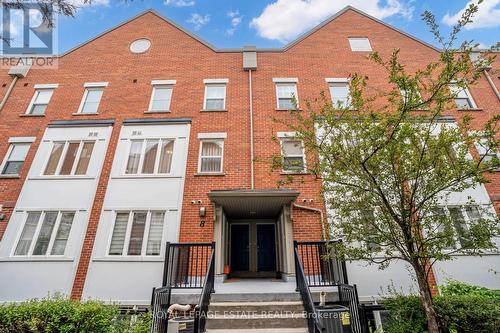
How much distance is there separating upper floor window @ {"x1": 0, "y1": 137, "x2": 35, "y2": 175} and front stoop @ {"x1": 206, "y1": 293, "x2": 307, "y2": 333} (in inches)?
391

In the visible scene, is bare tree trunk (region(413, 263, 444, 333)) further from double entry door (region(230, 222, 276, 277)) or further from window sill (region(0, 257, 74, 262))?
window sill (region(0, 257, 74, 262))

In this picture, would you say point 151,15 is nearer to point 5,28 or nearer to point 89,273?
point 5,28

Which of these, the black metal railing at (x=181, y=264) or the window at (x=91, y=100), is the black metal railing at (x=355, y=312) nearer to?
the black metal railing at (x=181, y=264)

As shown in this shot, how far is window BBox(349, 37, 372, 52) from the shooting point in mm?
12633

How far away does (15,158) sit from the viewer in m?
10.2

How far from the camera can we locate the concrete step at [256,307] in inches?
225

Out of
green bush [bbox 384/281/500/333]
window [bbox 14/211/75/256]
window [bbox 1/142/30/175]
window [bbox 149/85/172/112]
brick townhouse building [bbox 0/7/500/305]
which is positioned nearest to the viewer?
green bush [bbox 384/281/500/333]

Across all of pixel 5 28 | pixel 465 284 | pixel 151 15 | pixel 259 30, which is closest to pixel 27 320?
pixel 5 28

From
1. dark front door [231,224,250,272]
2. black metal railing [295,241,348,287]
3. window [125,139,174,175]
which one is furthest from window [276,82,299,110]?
black metal railing [295,241,348,287]

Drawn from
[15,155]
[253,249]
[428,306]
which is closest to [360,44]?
[253,249]

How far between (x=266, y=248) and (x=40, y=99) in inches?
485

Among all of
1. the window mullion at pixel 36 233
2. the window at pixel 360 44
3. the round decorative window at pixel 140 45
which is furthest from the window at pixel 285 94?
the window mullion at pixel 36 233

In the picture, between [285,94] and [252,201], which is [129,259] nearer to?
[252,201]

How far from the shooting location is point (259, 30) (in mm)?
15766
